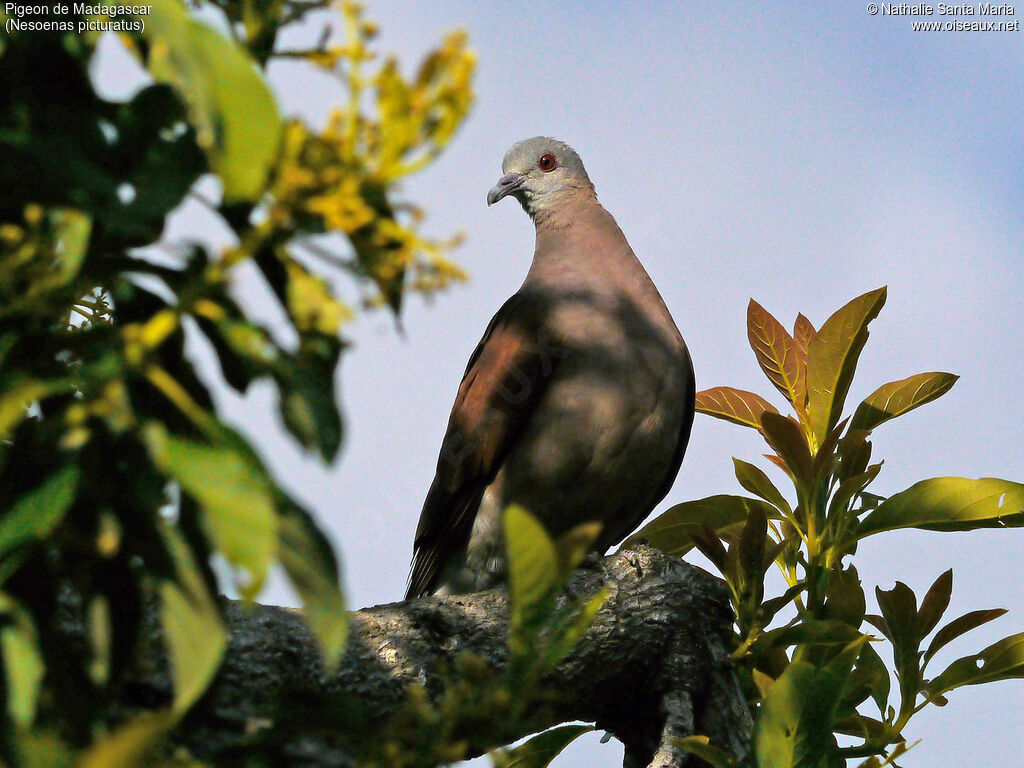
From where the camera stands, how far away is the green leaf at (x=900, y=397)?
3293 mm

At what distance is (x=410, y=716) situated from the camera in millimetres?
1116

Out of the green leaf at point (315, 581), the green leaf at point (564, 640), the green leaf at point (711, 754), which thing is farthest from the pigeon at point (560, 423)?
the green leaf at point (315, 581)

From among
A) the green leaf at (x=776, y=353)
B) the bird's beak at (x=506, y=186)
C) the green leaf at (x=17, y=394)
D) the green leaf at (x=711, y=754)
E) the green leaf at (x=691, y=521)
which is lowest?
the green leaf at (x=711, y=754)

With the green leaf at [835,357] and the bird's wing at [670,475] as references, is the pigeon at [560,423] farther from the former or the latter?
the green leaf at [835,357]

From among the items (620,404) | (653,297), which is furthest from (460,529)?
(653,297)

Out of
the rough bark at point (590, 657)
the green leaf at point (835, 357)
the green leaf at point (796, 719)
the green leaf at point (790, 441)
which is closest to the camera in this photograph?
the green leaf at point (796, 719)

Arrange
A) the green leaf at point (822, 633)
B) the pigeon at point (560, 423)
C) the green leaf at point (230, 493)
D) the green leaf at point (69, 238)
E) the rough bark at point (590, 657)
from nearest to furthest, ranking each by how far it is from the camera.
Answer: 1. the green leaf at point (230, 493)
2. the green leaf at point (69, 238)
3. the rough bark at point (590, 657)
4. the green leaf at point (822, 633)
5. the pigeon at point (560, 423)

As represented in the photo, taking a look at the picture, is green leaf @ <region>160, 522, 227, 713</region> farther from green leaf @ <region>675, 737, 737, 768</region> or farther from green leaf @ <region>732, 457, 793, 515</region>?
green leaf @ <region>732, 457, 793, 515</region>

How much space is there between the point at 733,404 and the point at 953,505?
742 millimetres

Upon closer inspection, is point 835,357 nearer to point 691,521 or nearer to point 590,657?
point 691,521

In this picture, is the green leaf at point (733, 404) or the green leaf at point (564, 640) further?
the green leaf at point (733, 404)

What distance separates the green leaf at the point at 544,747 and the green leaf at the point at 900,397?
1.26 meters

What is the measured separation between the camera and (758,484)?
3193 millimetres

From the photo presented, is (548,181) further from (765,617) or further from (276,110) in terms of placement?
(276,110)
